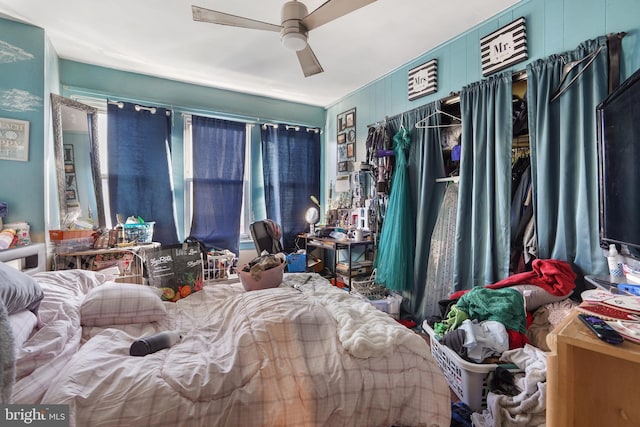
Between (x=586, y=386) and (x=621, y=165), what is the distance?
0.89m

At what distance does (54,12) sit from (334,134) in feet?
10.1

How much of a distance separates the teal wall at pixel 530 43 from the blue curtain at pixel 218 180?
5.54 feet

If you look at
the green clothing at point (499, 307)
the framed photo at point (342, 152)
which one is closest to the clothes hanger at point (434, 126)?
the framed photo at point (342, 152)

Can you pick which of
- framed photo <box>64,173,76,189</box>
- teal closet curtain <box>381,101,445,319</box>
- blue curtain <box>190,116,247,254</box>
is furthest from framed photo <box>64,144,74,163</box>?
teal closet curtain <box>381,101,445,319</box>

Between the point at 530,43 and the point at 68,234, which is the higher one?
the point at 530,43

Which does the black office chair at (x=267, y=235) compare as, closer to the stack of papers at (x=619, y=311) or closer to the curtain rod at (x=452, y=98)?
→ the curtain rod at (x=452, y=98)

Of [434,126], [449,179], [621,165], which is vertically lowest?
[621,165]

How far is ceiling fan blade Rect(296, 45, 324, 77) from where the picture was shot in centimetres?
204

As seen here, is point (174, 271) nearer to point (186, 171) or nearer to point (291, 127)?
point (186, 171)

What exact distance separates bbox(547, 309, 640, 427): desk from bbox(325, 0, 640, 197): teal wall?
1.66 meters

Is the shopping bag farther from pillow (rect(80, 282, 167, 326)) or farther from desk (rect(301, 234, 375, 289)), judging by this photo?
desk (rect(301, 234, 375, 289))

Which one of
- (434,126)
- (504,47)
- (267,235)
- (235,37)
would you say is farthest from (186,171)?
(504,47)

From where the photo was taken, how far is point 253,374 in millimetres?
990

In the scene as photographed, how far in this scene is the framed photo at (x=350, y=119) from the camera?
3.75 meters
